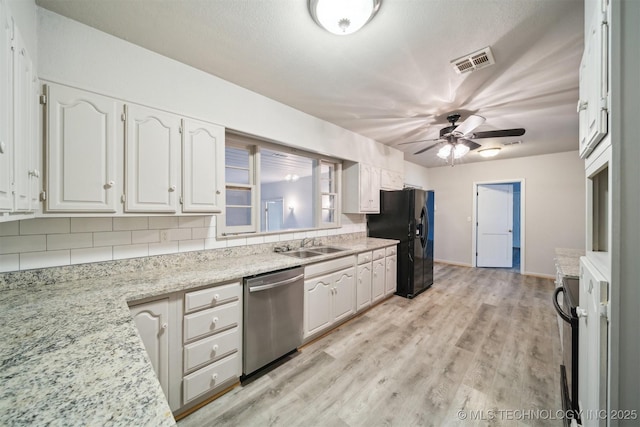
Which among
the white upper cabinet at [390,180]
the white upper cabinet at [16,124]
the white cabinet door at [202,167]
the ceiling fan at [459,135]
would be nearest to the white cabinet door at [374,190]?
the white upper cabinet at [390,180]

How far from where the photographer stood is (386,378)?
6.41ft

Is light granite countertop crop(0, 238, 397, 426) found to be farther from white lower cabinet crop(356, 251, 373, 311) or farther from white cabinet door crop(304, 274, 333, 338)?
white lower cabinet crop(356, 251, 373, 311)

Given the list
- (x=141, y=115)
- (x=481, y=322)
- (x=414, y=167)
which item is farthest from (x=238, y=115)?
(x=414, y=167)

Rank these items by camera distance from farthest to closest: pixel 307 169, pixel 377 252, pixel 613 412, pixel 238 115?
pixel 307 169 < pixel 377 252 < pixel 238 115 < pixel 613 412

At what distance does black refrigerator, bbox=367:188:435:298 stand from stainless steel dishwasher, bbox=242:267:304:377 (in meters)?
2.11

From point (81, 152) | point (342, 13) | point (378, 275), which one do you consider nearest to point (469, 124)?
point (342, 13)

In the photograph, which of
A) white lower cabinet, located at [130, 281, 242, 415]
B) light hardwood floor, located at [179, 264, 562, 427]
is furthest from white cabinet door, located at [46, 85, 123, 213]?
light hardwood floor, located at [179, 264, 562, 427]

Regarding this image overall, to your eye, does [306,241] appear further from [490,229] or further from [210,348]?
[490,229]

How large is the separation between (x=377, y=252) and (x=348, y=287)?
767 millimetres

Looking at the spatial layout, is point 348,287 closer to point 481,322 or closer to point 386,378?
point 386,378

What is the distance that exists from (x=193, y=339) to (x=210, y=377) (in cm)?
33

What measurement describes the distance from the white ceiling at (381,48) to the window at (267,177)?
60 cm

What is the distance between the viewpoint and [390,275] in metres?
3.64

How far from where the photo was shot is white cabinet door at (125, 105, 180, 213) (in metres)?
1.58
